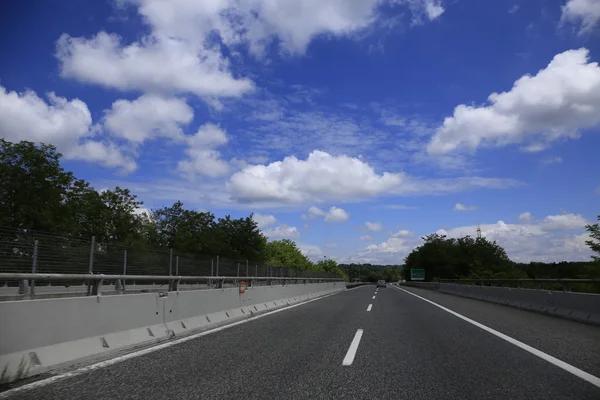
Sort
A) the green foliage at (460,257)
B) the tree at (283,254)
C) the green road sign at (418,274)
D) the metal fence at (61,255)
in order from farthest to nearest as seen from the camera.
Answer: the tree at (283,254), the green foliage at (460,257), the green road sign at (418,274), the metal fence at (61,255)

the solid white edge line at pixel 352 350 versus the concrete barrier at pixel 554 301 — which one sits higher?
the concrete barrier at pixel 554 301

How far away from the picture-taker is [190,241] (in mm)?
84062

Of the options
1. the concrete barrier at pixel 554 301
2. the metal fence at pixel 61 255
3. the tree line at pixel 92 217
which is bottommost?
the concrete barrier at pixel 554 301

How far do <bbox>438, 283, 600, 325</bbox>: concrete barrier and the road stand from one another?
2.94 m

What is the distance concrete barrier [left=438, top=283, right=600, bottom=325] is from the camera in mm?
13063

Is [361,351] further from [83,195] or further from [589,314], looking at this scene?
[83,195]

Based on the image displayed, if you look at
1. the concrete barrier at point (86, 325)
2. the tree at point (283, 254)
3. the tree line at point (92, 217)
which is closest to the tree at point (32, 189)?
the tree line at point (92, 217)

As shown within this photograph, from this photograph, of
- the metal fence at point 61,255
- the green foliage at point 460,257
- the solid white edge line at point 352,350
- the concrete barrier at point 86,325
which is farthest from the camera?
the green foliage at point 460,257

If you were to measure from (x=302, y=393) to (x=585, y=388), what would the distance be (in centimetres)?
339

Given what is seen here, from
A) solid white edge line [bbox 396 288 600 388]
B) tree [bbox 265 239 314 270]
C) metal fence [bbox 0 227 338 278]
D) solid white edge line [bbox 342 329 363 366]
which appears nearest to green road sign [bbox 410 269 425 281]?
tree [bbox 265 239 314 270]

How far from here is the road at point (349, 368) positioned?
520 centimetres

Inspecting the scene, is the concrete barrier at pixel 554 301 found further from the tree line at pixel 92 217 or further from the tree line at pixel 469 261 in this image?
the tree line at pixel 469 261

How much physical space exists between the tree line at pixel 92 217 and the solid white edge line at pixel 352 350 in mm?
9574

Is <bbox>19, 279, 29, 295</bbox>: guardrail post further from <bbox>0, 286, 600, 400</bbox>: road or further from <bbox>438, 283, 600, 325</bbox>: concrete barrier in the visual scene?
<bbox>438, 283, 600, 325</bbox>: concrete barrier
